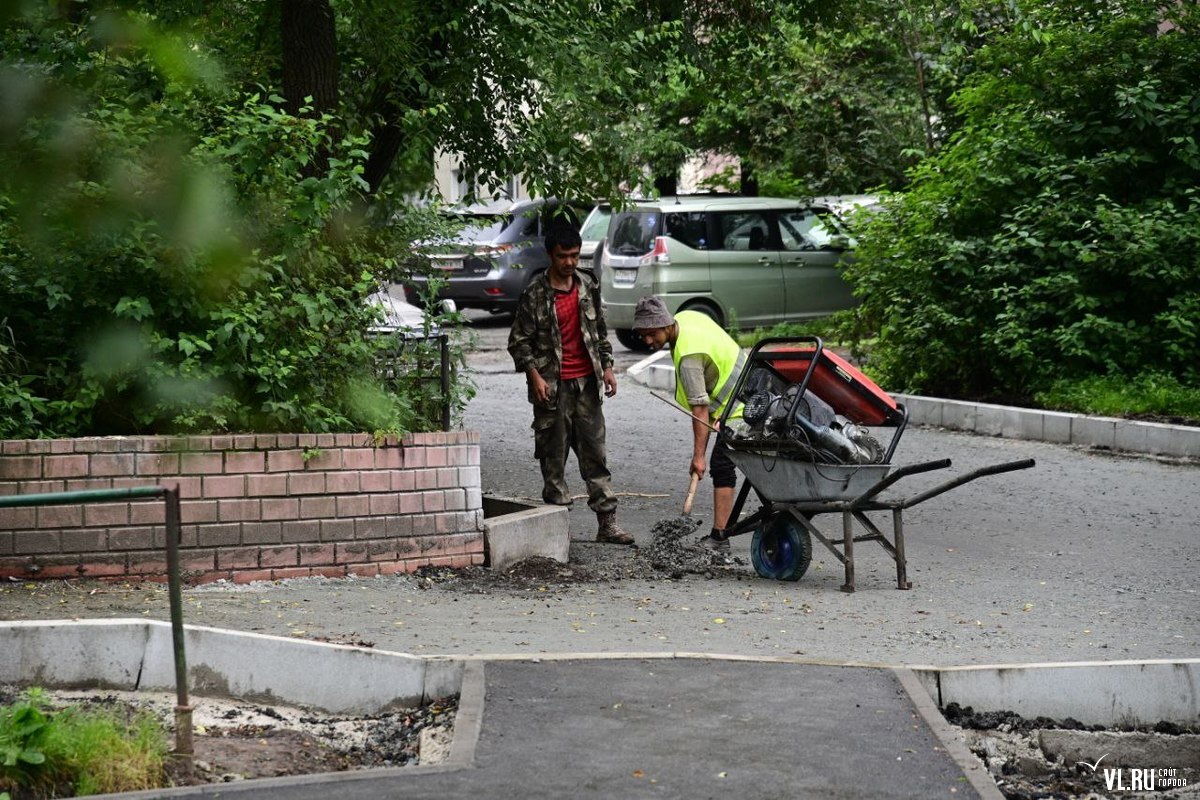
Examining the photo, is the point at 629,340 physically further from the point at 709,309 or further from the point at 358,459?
→ the point at 358,459

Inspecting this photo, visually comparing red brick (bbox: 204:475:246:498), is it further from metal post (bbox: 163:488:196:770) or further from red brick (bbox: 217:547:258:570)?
metal post (bbox: 163:488:196:770)

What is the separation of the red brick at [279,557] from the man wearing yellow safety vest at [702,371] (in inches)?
91.3

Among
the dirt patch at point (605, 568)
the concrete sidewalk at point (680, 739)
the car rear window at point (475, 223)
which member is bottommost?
the concrete sidewalk at point (680, 739)

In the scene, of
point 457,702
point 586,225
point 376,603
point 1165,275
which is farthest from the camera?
point 586,225

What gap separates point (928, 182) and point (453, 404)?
8.89 m

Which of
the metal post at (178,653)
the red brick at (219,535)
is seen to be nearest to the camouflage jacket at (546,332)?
the red brick at (219,535)

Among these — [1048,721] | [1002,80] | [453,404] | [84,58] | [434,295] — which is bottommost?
[1048,721]

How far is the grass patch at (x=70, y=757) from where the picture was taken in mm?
4566

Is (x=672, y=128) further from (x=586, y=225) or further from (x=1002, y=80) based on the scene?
(x=1002, y=80)

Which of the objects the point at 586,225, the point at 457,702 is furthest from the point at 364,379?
the point at 586,225

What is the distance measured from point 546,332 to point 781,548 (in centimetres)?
192

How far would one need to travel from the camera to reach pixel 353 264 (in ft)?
26.9

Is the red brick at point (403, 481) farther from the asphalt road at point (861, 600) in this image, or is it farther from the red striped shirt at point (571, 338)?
the red striped shirt at point (571, 338)

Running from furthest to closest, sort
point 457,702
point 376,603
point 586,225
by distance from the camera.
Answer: point 586,225 → point 376,603 → point 457,702
